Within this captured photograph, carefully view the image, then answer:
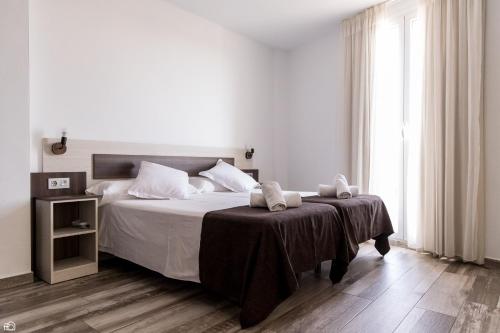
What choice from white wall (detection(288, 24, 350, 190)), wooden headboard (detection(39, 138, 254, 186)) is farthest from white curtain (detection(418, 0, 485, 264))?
wooden headboard (detection(39, 138, 254, 186))

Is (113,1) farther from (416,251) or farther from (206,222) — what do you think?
(416,251)

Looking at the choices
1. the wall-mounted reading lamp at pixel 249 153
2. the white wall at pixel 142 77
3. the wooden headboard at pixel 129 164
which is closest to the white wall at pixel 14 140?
the white wall at pixel 142 77

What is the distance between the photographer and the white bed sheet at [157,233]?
2.18 meters

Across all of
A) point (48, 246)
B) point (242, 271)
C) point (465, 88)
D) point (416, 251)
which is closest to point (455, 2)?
point (465, 88)

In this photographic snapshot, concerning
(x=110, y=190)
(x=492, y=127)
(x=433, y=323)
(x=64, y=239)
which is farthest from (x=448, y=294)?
(x=64, y=239)

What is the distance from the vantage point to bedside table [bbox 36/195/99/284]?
2486mm

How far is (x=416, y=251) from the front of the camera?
11.3 ft

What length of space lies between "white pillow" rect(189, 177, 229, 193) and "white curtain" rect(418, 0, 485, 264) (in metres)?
2.24

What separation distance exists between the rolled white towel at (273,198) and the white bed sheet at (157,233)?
0.36m

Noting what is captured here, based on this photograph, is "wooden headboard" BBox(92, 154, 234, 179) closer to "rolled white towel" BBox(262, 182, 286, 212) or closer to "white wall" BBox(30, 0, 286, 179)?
"white wall" BBox(30, 0, 286, 179)

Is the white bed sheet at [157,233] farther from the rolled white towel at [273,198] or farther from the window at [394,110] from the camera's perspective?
the window at [394,110]

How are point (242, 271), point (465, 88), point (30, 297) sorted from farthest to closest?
point (465, 88), point (30, 297), point (242, 271)

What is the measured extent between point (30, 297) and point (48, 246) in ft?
1.26

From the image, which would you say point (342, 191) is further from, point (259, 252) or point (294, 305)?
point (259, 252)
